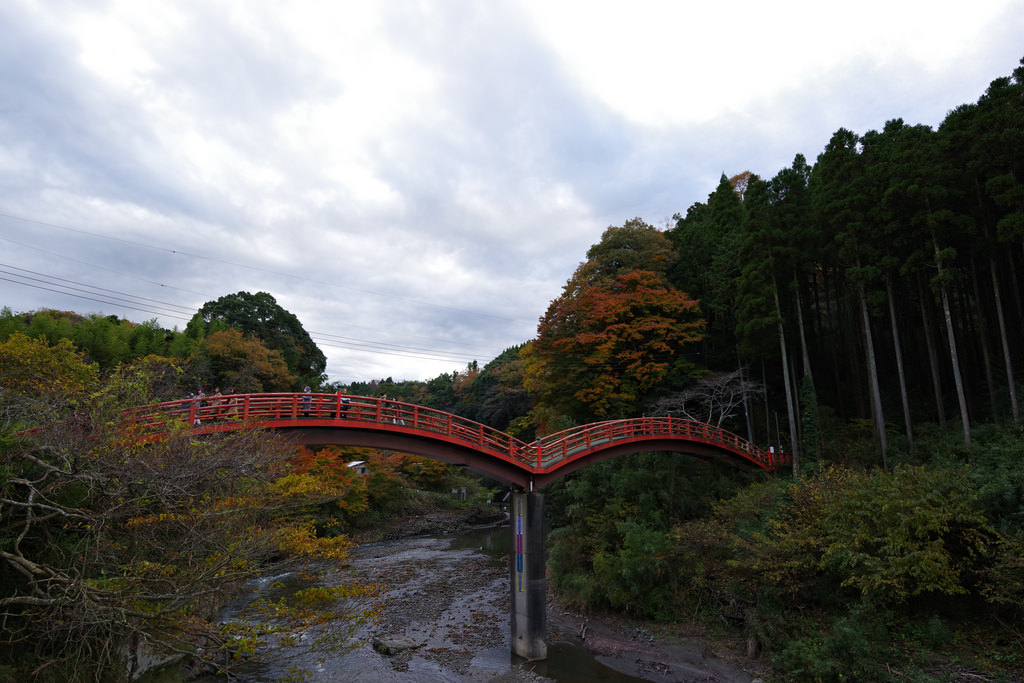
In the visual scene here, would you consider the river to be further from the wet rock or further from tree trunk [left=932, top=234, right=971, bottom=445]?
tree trunk [left=932, top=234, right=971, bottom=445]

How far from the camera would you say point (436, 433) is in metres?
13.7

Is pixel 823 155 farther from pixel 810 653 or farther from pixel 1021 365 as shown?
pixel 810 653

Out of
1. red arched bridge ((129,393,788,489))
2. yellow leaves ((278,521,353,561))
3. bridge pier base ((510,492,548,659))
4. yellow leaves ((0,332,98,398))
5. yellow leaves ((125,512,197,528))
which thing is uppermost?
yellow leaves ((0,332,98,398))

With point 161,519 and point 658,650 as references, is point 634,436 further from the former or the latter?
point 161,519

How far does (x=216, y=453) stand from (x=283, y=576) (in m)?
17.4

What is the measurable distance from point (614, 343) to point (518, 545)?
10.1 meters

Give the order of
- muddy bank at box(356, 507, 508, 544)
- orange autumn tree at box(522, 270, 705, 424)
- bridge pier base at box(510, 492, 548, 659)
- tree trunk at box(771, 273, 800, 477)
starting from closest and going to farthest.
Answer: bridge pier base at box(510, 492, 548, 659) → tree trunk at box(771, 273, 800, 477) → orange autumn tree at box(522, 270, 705, 424) → muddy bank at box(356, 507, 508, 544)

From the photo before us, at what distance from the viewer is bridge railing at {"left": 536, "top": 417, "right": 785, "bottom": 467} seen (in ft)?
54.2

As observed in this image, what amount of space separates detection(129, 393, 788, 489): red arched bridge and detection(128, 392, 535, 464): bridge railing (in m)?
0.02

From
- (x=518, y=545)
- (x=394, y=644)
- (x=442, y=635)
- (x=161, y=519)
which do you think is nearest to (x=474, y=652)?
(x=442, y=635)

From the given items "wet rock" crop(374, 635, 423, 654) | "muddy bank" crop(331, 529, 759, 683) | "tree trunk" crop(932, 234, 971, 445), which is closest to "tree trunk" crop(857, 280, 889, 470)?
"tree trunk" crop(932, 234, 971, 445)

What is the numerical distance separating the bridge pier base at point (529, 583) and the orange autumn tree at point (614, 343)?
7995 millimetres

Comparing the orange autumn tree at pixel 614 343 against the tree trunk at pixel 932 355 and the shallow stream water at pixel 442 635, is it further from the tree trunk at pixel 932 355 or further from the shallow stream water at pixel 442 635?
the shallow stream water at pixel 442 635

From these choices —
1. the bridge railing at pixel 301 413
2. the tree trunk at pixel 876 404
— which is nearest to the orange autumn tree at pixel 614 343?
A: the tree trunk at pixel 876 404
